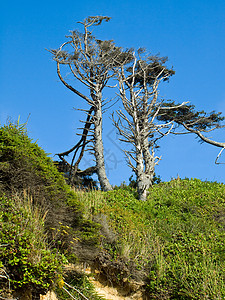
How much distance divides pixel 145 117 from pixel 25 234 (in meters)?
12.3

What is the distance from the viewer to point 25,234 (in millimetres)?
5688

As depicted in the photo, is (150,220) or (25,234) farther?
(150,220)

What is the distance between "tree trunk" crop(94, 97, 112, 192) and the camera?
15.5 metres

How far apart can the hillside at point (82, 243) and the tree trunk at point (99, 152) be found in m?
A: 4.70

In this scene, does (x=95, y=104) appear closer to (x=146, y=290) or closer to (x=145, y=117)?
(x=145, y=117)

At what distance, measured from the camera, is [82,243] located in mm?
7340

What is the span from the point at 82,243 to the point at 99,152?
875 cm

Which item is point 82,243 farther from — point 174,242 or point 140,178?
point 140,178

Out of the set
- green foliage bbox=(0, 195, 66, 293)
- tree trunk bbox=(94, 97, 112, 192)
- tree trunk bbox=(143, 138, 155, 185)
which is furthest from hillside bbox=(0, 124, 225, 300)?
tree trunk bbox=(143, 138, 155, 185)

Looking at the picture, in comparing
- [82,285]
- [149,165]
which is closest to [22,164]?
[82,285]

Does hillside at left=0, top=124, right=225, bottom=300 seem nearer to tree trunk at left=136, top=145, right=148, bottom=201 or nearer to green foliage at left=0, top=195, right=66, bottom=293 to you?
green foliage at left=0, top=195, right=66, bottom=293

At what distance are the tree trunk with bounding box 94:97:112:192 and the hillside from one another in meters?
4.70

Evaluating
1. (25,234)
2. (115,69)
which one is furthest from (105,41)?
(25,234)

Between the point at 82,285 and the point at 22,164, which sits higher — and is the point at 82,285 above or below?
below
